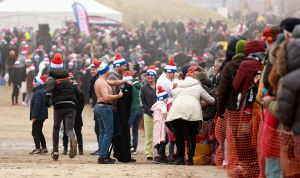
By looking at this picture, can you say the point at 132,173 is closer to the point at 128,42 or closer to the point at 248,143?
the point at 248,143

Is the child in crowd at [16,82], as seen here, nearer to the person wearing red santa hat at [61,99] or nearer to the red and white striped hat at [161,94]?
the red and white striped hat at [161,94]

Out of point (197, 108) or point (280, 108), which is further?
point (197, 108)

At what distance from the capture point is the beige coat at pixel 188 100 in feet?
61.8

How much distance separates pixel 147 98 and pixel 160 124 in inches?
34.8

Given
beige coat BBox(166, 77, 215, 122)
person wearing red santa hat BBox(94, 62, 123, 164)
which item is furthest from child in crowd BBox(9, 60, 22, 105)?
beige coat BBox(166, 77, 215, 122)

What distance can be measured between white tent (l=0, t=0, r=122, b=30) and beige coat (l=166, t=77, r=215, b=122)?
133 ft

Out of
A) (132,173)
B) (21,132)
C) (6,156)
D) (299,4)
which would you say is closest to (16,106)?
(21,132)

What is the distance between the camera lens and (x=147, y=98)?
70.7ft

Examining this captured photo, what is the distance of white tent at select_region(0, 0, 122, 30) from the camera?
59969mm

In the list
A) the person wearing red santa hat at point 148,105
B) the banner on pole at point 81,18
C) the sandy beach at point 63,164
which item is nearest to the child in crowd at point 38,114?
the sandy beach at point 63,164

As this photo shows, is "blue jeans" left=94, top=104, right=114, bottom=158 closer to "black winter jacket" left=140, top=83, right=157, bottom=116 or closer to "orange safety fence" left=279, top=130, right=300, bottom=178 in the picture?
"black winter jacket" left=140, top=83, right=157, bottom=116

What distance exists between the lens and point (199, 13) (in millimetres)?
83250

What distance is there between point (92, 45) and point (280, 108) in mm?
39659

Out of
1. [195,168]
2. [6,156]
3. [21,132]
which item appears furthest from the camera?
[21,132]
